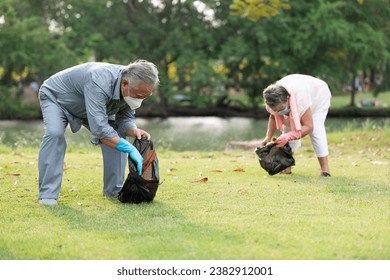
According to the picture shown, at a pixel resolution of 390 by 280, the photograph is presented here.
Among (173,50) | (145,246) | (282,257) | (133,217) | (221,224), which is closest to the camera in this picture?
(282,257)

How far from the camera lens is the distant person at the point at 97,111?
246 inches

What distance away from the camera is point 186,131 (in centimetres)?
2420

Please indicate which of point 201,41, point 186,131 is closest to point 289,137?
point 186,131

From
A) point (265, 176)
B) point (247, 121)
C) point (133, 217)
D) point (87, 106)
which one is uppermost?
point (87, 106)

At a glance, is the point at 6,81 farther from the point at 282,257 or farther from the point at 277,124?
the point at 282,257

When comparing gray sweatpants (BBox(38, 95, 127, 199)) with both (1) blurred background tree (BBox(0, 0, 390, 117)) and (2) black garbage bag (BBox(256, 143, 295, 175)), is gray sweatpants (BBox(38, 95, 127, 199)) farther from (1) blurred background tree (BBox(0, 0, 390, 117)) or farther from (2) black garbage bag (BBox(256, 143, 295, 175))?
(1) blurred background tree (BBox(0, 0, 390, 117))

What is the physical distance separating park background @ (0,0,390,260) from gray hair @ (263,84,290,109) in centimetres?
95

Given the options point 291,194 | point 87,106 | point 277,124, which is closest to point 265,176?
point 277,124

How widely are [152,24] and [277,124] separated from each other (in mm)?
24508

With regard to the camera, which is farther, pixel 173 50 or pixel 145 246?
pixel 173 50

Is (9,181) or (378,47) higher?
(9,181)

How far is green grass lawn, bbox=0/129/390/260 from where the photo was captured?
15.2 ft

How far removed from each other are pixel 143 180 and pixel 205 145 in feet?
39.6

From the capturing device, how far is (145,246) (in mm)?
4734
